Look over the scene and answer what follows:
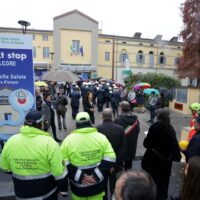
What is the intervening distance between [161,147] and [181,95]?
43.1ft

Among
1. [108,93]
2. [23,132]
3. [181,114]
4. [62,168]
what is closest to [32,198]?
[62,168]

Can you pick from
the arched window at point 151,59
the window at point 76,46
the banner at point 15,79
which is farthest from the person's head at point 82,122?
the arched window at point 151,59

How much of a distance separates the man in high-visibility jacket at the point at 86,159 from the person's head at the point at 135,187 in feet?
4.86

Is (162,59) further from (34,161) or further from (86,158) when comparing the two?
(34,161)

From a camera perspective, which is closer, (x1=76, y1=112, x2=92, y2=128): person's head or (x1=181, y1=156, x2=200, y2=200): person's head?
(x1=181, y1=156, x2=200, y2=200): person's head

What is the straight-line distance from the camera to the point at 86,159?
3125mm

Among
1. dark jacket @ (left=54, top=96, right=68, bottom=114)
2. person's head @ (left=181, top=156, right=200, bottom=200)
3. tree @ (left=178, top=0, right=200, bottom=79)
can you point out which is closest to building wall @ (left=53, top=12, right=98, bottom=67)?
tree @ (left=178, top=0, right=200, bottom=79)

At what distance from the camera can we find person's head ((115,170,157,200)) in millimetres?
1554

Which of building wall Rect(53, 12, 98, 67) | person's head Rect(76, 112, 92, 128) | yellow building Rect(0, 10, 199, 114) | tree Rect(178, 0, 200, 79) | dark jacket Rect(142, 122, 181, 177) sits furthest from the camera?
yellow building Rect(0, 10, 199, 114)

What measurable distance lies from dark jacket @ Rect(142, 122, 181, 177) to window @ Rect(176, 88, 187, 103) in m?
12.5

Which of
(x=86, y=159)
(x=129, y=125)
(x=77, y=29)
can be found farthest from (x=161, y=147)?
(x=77, y=29)

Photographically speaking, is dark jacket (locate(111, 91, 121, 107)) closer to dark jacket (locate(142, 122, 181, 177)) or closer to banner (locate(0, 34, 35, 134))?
banner (locate(0, 34, 35, 134))

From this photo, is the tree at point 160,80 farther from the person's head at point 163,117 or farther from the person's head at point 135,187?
the person's head at point 135,187

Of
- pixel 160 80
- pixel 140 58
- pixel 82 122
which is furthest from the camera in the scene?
pixel 140 58
